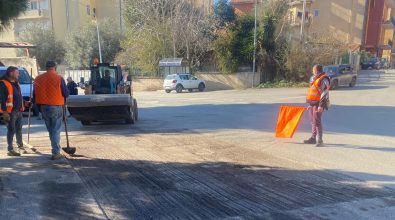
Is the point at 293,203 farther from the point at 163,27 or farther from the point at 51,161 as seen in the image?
the point at 163,27

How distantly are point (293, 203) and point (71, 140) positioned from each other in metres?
6.40

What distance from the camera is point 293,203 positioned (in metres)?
4.84

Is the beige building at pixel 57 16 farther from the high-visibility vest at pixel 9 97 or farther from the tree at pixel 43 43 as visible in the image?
the high-visibility vest at pixel 9 97

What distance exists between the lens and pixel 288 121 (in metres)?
9.24

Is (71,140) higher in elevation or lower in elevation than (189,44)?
lower

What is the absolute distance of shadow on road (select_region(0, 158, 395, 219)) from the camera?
4602mm

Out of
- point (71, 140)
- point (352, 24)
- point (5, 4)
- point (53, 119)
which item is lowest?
point (71, 140)

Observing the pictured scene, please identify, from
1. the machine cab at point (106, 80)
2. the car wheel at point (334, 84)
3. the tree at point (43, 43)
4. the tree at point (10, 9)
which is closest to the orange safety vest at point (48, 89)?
the tree at point (10, 9)

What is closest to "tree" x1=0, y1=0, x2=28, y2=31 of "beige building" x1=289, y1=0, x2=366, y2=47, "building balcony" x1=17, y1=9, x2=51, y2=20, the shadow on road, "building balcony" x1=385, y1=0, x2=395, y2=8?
the shadow on road

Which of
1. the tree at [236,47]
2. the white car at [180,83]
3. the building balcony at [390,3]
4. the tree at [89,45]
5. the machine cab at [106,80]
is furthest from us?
the building balcony at [390,3]

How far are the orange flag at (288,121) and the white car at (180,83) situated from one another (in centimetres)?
2113

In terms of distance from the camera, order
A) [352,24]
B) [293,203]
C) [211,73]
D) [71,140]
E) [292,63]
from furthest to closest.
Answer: [352,24], [211,73], [292,63], [71,140], [293,203]

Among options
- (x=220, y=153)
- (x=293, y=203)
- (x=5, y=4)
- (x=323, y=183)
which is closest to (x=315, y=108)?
(x=220, y=153)

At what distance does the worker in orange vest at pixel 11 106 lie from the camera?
733cm
